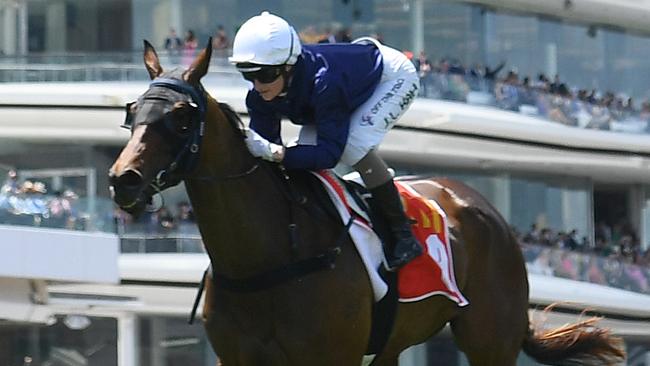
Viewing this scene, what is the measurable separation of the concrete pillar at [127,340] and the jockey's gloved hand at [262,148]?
49.5 feet

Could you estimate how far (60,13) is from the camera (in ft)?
82.4

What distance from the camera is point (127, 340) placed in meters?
21.5

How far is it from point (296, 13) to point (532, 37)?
5.59m

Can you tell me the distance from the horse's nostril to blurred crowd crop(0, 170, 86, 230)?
37.0 feet

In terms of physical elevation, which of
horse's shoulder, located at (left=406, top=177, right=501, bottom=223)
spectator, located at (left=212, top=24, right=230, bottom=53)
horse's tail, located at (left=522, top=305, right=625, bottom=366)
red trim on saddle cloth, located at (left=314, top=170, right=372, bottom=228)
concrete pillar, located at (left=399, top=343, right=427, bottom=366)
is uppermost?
spectator, located at (left=212, top=24, right=230, bottom=53)

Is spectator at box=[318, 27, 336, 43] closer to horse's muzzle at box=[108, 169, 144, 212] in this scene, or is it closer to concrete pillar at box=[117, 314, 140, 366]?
concrete pillar at box=[117, 314, 140, 366]

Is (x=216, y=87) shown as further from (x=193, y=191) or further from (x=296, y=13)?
(x=193, y=191)

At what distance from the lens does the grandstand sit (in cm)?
1862

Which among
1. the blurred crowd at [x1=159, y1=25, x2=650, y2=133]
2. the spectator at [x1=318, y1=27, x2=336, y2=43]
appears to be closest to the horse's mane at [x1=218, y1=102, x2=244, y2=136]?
the spectator at [x1=318, y1=27, x2=336, y2=43]

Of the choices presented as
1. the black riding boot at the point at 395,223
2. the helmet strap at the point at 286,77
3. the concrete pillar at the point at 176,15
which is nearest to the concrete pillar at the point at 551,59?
the concrete pillar at the point at 176,15

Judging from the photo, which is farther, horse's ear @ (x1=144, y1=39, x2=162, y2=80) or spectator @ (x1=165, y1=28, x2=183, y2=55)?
spectator @ (x1=165, y1=28, x2=183, y2=55)

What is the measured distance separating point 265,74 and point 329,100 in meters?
0.33

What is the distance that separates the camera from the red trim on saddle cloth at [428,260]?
7473 millimetres

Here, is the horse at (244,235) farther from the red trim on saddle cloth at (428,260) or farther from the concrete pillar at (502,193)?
the concrete pillar at (502,193)
